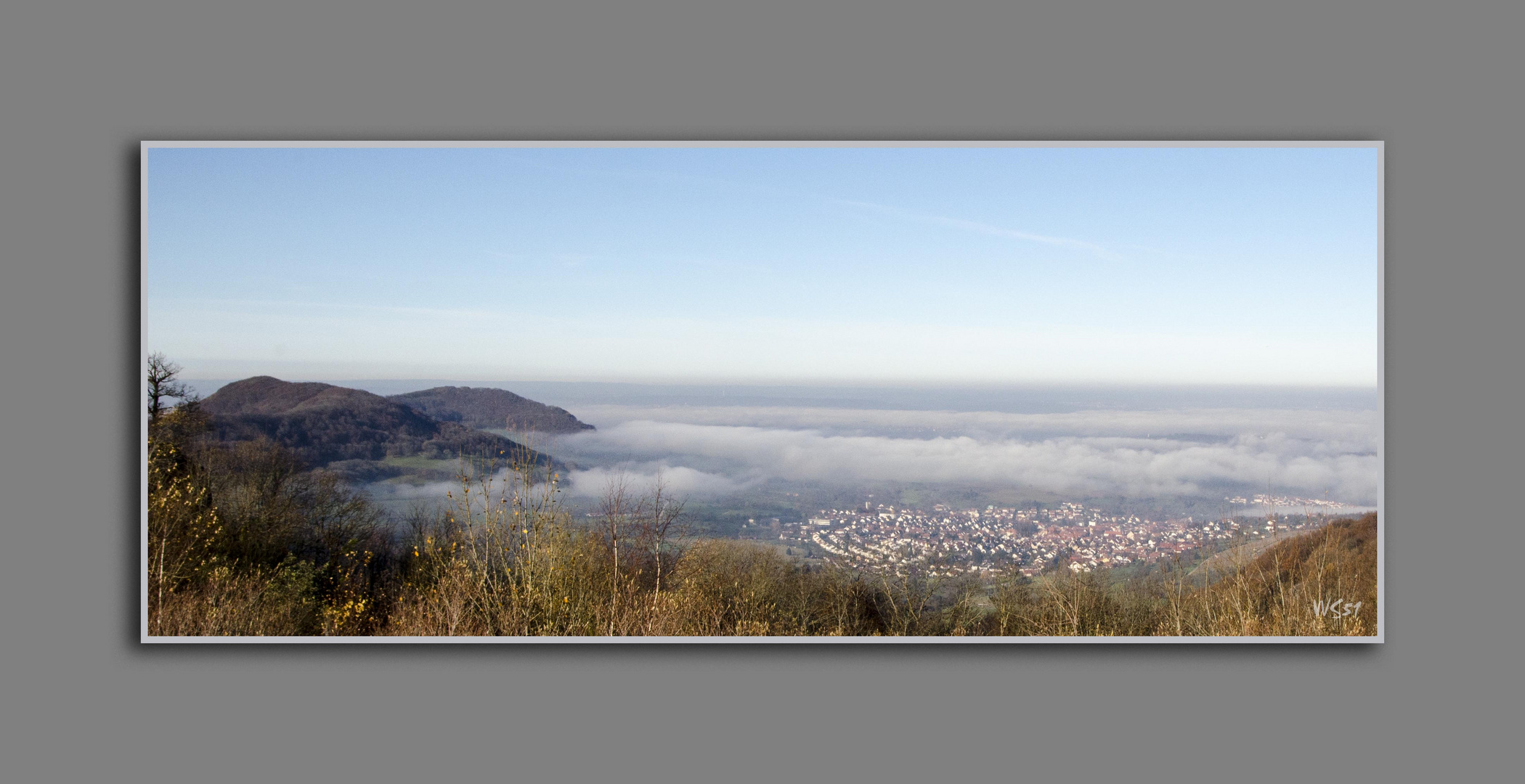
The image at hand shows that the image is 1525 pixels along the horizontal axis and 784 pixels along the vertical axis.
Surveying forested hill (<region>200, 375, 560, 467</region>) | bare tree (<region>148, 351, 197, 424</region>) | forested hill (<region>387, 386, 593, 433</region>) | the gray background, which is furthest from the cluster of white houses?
bare tree (<region>148, 351, 197, 424</region>)

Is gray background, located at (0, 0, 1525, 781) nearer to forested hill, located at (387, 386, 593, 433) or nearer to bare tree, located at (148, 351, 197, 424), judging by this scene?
bare tree, located at (148, 351, 197, 424)

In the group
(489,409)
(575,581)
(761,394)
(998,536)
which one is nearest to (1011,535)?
(998,536)

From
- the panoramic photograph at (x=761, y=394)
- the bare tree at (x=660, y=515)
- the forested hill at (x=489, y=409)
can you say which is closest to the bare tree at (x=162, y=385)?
the panoramic photograph at (x=761, y=394)

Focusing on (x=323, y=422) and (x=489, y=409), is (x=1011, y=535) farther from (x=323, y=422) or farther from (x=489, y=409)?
(x=323, y=422)

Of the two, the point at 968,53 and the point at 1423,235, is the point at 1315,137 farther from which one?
the point at 968,53

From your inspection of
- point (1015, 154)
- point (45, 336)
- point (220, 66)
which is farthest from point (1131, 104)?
point (45, 336)

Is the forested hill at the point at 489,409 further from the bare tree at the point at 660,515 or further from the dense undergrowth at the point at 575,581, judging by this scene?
the bare tree at the point at 660,515

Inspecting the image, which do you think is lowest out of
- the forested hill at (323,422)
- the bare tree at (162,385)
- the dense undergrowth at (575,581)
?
the dense undergrowth at (575,581)
